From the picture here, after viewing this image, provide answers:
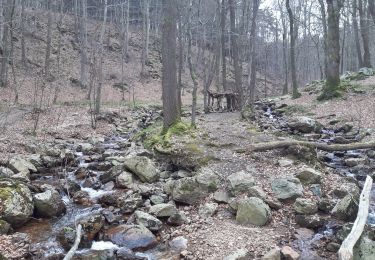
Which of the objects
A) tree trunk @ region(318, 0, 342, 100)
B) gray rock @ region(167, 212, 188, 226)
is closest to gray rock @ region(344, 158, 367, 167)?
gray rock @ region(167, 212, 188, 226)

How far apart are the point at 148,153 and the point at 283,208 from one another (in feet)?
17.5

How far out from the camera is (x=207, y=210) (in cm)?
796

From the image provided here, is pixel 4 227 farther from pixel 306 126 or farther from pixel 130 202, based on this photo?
pixel 306 126

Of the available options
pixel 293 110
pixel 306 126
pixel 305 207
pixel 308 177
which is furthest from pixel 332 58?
pixel 305 207

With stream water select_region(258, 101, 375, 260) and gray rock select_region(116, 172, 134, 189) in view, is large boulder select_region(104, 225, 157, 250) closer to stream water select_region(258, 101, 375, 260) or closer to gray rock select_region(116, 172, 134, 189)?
gray rock select_region(116, 172, 134, 189)

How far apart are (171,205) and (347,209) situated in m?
3.56

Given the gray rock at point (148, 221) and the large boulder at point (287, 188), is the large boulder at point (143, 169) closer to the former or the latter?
the gray rock at point (148, 221)

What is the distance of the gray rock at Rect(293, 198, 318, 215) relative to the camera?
302 inches

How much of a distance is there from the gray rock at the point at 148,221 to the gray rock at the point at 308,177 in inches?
143

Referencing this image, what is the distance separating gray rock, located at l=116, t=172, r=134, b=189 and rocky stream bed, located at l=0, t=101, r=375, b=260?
27 millimetres

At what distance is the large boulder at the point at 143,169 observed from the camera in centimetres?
Answer: 1005

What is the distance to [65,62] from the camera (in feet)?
116

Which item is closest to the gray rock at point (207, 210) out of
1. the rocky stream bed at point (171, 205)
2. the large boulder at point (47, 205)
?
the rocky stream bed at point (171, 205)

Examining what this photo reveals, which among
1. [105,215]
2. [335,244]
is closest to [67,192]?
[105,215]
